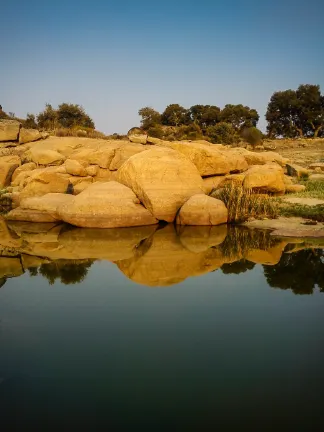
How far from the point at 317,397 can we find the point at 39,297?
446 centimetres

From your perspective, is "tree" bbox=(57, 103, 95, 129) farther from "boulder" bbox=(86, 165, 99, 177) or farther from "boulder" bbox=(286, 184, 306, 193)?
"boulder" bbox=(286, 184, 306, 193)

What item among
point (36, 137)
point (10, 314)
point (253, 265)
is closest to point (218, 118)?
point (36, 137)

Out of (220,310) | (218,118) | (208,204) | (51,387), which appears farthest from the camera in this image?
(218,118)

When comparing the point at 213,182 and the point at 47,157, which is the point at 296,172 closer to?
the point at 213,182

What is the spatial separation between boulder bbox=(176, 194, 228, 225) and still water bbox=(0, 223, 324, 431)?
3.09 m

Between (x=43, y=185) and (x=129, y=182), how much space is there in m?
3.43

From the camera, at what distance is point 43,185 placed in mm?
14898

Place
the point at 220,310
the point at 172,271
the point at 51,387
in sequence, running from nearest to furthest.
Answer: the point at 51,387, the point at 220,310, the point at 172,271

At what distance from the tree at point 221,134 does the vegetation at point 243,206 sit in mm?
19986

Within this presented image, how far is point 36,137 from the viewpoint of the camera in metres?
23.3

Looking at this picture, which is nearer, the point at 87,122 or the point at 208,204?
the point at 208,204

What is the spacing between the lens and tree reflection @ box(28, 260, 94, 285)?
7.68 meters

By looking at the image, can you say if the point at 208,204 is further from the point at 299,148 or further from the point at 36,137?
the point at 299,148

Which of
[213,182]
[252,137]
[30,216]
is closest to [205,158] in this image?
[213,182]
